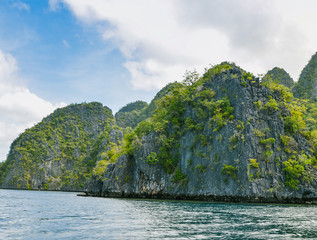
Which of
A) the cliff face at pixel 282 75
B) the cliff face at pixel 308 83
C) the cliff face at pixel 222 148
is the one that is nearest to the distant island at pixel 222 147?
the cliff face at pixel 222 148

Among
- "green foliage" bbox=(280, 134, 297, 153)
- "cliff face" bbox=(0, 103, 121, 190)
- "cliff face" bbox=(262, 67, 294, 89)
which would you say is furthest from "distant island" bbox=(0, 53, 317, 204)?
"cliff face" bbox=(0, 103, 121, 190)

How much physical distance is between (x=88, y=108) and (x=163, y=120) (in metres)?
118

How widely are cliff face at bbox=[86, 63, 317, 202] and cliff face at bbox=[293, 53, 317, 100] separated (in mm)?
47400

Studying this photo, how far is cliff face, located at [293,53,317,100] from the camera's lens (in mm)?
90438

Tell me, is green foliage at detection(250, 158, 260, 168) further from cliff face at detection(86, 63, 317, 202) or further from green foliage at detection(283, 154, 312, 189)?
green foliage at detection(283, 154, 312, 189)

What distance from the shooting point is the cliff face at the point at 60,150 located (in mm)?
120625

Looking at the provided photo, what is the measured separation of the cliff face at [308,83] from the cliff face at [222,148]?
4740 cm

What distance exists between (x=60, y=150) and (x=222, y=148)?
368 feet

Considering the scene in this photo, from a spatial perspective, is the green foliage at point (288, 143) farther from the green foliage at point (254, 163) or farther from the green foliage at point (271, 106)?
the green foliage at point (254, 163)

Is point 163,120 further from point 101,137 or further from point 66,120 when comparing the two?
point 66,120

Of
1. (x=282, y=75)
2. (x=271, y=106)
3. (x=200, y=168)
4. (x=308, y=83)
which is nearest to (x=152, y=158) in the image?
(x=200, y=168)

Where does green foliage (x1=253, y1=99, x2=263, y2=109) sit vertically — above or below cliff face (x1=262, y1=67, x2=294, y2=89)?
below

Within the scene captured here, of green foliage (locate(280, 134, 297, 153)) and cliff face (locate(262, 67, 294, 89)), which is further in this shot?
cliff face (locate(262, 67, 294, 89))

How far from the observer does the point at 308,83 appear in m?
94.8
